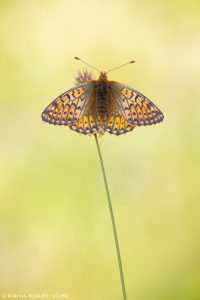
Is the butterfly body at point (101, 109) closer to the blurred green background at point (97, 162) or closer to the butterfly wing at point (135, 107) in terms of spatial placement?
the butterfly wing at point (135, 107)

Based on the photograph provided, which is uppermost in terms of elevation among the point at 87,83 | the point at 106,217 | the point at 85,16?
the point at 85,16

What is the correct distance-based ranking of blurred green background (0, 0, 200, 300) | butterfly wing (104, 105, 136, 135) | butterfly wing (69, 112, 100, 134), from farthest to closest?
blurred green background (0, 0, 200, 300) < butterfly wing (104, 105, 136, 135) < butterfly wing (69, 112, 100, 134)

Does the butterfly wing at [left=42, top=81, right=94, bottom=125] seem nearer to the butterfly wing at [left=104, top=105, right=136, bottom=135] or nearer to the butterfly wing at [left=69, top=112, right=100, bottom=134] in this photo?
the butterfly wing at [left=69, top=112, right=100, bottom=134]

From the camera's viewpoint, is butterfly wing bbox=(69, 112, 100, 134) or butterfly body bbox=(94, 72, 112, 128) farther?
butterfly body bbox=(94, 72, 112, 128)

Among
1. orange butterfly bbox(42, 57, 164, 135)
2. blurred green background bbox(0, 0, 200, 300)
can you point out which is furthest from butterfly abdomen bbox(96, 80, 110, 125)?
blurred green background bbox(0, 0, 200, 300)
